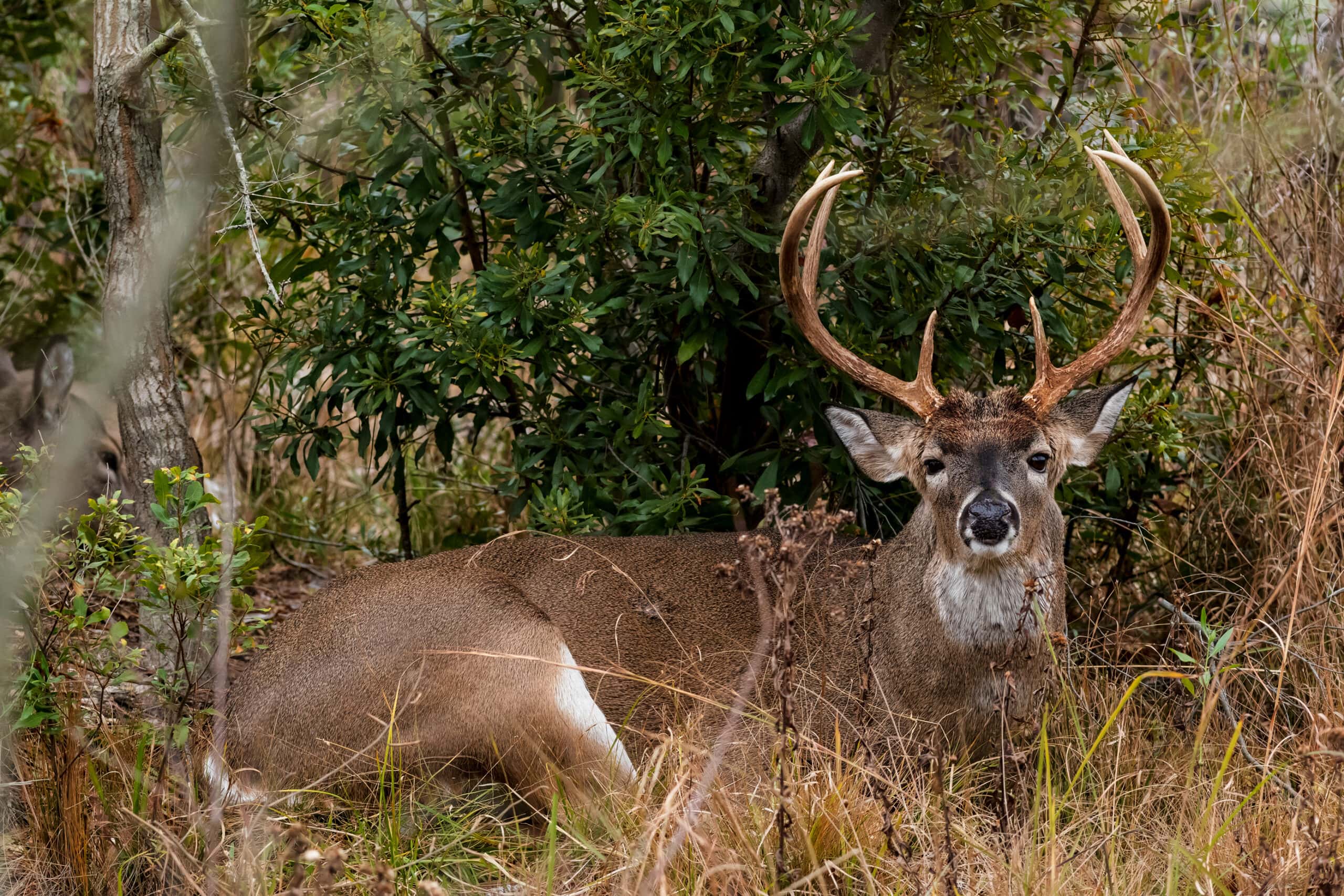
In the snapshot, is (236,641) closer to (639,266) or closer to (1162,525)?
(639,266)

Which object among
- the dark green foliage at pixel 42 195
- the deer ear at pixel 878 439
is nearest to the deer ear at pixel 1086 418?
the deer ear at pixel 878 439

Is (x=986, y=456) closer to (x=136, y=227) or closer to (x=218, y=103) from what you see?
(x=218, y=103)

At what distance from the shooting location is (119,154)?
4.39 m

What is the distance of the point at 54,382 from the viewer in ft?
19.1

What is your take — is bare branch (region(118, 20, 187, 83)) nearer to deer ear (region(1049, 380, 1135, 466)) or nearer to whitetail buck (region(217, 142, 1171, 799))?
whitetail buck (region(217, 142, 1171, 799))

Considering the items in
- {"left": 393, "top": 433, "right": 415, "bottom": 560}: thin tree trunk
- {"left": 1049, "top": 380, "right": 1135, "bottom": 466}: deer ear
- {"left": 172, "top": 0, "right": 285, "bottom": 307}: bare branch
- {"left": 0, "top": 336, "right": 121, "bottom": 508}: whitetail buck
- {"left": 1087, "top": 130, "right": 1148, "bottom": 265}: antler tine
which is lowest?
{"left": 393, "top": 433, "right": 415, "bottom": 560}: thin tree trunk

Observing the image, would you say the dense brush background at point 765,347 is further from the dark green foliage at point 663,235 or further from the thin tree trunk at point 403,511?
the thin tree trunk at point 403,511

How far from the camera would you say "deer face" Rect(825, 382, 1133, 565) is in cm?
380

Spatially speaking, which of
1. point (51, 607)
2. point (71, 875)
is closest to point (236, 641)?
point (51, 607)

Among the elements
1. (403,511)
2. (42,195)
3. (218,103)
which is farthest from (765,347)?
(42,195)

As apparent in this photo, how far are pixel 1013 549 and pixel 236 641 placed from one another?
240 cm

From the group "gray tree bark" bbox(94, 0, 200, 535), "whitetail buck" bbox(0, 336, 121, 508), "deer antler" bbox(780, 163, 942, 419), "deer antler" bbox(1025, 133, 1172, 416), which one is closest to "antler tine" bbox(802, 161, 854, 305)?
"deer antler" bbox(780, 163, 942, 419)

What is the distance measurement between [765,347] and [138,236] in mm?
2184

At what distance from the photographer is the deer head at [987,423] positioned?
152 inches
